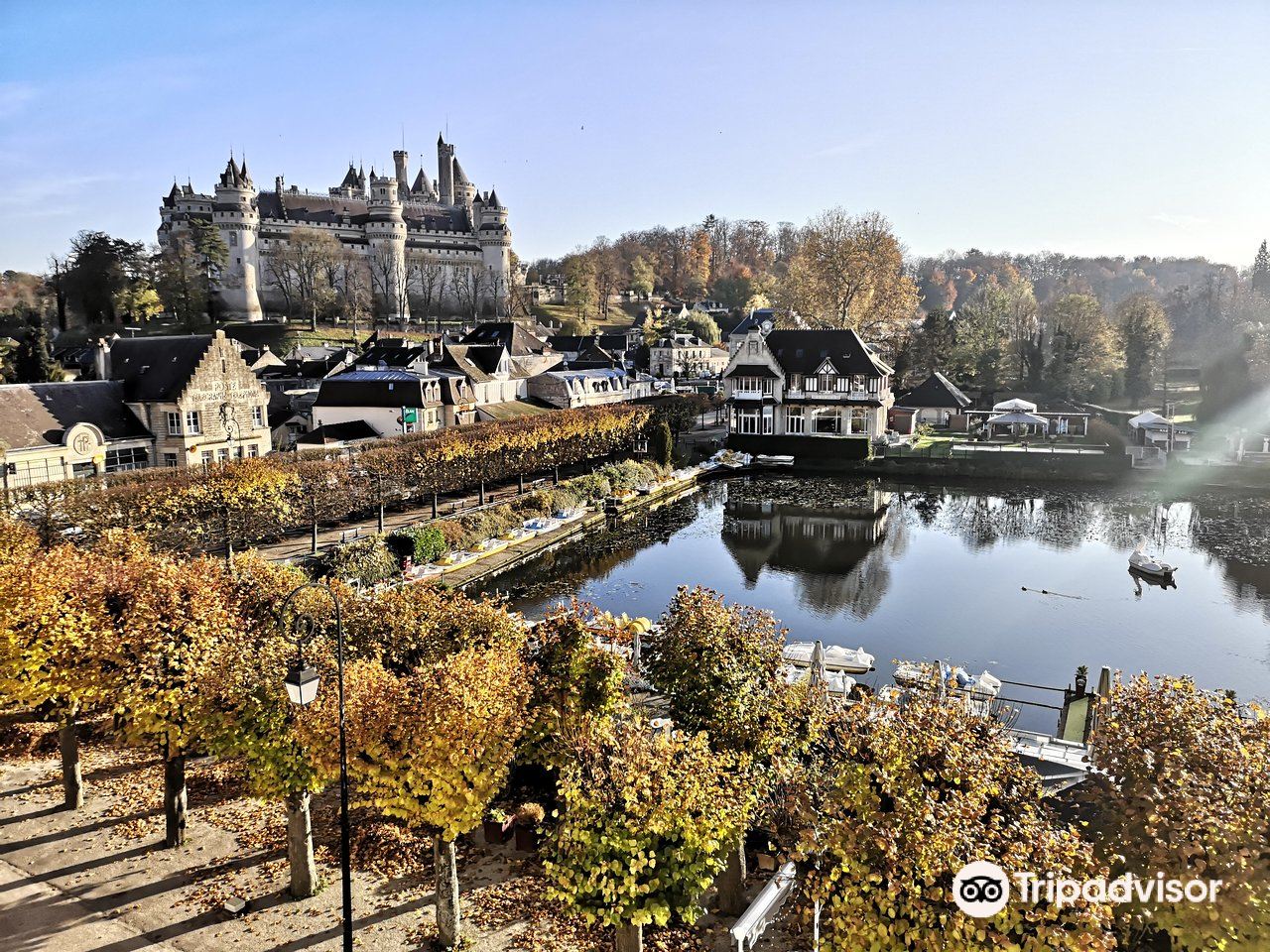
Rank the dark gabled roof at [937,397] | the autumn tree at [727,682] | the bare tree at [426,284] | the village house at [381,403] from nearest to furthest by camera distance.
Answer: the autumn tree at [727,682] → the village house at [381,403] → the dark gabled roof at [937,397] → the bare tree at [426,284]

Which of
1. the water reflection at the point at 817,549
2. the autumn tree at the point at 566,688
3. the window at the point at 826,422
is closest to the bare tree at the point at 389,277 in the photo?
the window at the point at 826,422

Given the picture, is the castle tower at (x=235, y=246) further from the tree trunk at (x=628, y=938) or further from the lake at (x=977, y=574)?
the tree trunk at (x=628, y=938)

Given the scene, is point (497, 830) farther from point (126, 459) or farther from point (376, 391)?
point (376, 391)

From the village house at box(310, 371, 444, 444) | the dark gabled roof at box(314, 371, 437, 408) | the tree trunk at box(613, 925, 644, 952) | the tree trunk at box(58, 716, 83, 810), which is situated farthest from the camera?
the dark gabled roof at box(314, 371, 437, 408)

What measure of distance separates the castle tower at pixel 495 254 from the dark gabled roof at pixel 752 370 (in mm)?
54198

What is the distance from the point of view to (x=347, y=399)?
1699 inches

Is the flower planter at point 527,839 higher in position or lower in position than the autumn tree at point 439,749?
lower

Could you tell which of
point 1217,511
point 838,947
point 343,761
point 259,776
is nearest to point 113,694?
point 259,776

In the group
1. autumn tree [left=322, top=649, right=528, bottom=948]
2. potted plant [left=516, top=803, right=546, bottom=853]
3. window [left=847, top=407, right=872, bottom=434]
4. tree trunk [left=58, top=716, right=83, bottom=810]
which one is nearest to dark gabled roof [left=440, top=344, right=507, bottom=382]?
window [left=847, top=407, right=872, bottom=434]

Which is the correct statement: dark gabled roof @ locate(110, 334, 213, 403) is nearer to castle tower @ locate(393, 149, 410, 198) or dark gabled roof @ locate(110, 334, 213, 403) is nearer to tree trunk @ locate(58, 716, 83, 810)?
tree trunk @ locate(58, 716, 83, 810)

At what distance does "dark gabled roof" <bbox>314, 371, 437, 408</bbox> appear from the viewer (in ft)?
139

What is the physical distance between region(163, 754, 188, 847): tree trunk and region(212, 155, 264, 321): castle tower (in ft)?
275

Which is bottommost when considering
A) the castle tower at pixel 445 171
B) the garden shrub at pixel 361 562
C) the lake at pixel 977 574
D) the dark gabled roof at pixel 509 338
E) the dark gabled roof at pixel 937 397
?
the lake at pixel 977 574

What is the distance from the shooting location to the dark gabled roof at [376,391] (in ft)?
139
